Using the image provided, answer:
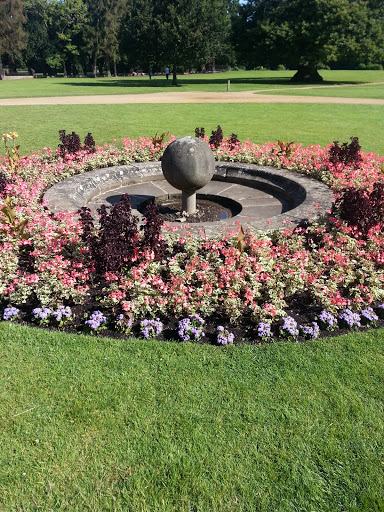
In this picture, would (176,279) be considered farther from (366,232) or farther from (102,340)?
(366,232)

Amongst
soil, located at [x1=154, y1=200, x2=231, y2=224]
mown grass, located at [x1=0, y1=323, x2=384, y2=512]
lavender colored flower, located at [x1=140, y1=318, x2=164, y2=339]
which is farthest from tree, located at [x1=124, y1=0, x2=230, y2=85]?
mown grass, located at [x1=0, y1=323, x2=384, y2=512]

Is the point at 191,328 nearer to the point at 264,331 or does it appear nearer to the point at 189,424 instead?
the point at 264,331

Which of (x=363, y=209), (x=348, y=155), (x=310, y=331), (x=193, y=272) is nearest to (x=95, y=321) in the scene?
(x=193, y=272)

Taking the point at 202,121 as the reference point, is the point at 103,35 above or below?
above

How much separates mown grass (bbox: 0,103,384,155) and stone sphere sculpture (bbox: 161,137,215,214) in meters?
8.28

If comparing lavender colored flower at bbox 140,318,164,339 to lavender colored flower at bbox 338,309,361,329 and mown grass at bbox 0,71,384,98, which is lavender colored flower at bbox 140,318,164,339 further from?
mown grass at bbox 0,71,384,98

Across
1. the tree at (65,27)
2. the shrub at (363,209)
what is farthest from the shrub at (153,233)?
the tree at (65,27)

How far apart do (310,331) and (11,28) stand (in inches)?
2984

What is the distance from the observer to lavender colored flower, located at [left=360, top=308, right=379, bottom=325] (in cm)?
472

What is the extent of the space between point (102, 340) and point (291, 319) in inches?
84.5

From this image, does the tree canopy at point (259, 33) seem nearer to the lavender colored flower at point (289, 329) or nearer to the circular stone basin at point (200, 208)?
the circular stone basin at point (200, 208)

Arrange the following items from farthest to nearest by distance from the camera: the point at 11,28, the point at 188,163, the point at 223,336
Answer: the point at 11,28, the point at 188,163, the point at 223,336

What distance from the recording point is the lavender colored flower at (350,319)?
467 centimetres

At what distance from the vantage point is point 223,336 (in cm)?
443
